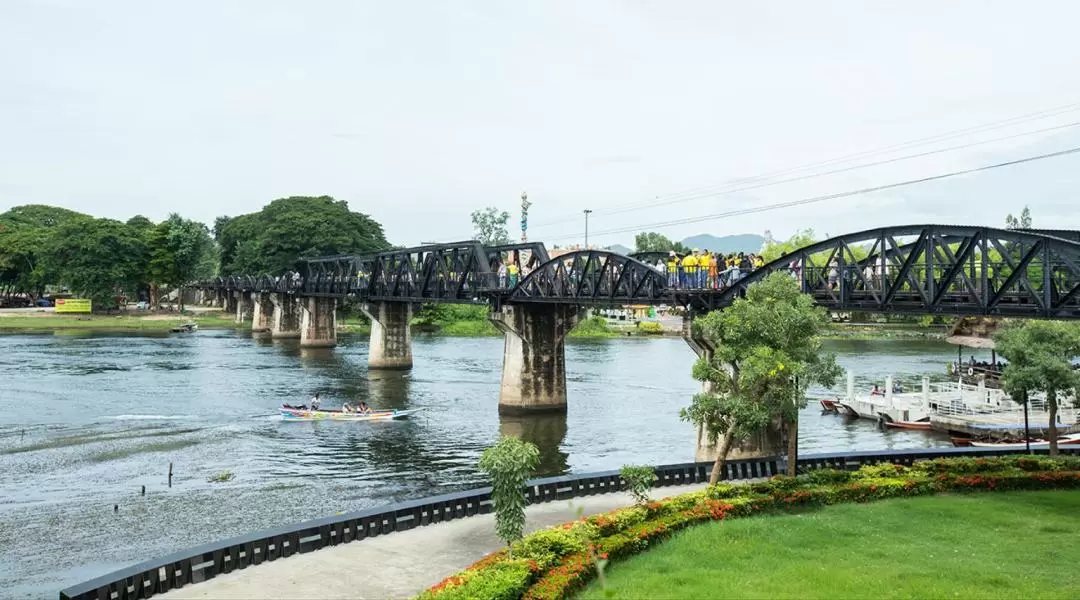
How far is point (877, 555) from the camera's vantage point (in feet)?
78.8

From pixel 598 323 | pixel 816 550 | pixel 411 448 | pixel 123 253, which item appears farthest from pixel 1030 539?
pixel 123 253

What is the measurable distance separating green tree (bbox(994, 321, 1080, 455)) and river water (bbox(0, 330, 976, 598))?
20055 millimetres

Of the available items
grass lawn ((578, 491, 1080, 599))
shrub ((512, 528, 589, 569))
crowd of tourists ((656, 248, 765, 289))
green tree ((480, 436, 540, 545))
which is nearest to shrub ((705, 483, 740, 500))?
grass lawn ((578, 491, 1080, 599))

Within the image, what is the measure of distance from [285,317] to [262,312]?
16.8 metres

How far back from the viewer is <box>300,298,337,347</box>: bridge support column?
136m

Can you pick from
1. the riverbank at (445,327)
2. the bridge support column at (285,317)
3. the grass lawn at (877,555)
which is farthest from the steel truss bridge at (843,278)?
the riverbank at (445,327)

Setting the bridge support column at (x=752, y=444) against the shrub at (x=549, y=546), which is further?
Result: the bridge support column at (x=752, y=444)

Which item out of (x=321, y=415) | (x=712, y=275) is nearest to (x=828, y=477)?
(x=712, y=275)

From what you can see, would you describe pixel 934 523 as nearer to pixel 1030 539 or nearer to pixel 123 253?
pixel 1030 539

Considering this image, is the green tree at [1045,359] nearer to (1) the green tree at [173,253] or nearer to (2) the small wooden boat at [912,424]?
(2) the small wooden boat at [912,424]

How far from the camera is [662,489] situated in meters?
32.8

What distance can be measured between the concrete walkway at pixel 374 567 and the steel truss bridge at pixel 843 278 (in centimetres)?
1777

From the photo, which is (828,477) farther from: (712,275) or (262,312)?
(262,312)

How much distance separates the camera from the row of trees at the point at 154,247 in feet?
532
